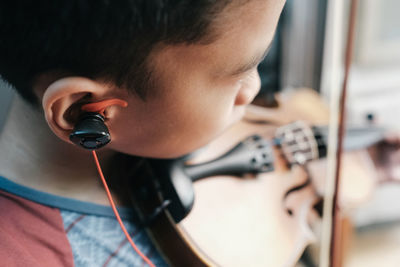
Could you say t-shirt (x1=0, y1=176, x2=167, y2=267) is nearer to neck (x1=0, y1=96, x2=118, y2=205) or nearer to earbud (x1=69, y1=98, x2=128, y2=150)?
neck (x1=0, y1=96, x2=118, y2=205)

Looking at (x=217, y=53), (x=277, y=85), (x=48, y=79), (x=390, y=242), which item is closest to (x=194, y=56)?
(x=217, y=53)

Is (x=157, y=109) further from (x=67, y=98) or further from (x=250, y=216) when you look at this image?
(x=250, y=216)

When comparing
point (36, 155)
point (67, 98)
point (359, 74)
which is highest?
point (67, 98)

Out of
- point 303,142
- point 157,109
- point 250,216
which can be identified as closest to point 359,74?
point 303,142

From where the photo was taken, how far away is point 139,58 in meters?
0.37

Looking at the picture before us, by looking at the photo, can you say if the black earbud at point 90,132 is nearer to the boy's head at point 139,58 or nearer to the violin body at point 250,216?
the boy's head at point 139,58

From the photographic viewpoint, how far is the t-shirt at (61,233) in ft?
1.44

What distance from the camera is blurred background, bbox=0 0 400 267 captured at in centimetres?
100

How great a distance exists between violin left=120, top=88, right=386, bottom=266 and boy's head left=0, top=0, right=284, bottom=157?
89mm

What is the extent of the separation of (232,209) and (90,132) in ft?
0.81

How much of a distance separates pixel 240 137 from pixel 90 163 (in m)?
0.24

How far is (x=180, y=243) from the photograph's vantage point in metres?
0.49

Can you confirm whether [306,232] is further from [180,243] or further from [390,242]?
[390,242]

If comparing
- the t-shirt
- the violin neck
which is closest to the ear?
the t-shirt
